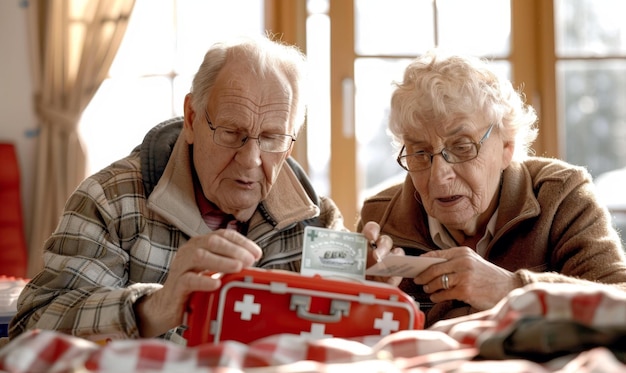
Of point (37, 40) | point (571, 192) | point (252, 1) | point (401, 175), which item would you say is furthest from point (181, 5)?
point (571, 192)

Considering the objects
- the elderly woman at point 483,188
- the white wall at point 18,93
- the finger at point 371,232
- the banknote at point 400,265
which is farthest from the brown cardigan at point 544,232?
the white wall at point 18,93

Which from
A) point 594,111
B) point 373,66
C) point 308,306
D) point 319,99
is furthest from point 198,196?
point 594,111

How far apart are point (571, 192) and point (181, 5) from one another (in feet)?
9.88

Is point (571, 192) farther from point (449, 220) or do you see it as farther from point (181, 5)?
point (181, 5)

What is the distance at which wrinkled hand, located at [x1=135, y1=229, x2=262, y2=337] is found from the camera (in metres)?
1.63

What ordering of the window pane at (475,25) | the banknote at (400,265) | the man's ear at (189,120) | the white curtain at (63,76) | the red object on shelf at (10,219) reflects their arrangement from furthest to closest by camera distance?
the window pane at (475,25) → the white curtain at (63,76) → the red object on shelf at (10,219) → the man's ear at (189,120) → the banknote at (400,265)

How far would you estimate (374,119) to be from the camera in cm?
473

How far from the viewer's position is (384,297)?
157 cm

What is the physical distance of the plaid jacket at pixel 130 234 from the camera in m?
1.92

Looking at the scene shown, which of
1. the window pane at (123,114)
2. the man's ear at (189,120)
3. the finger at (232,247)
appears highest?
the window pane at (123,114)

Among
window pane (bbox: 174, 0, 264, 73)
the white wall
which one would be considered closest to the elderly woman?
window pane (bbox: 174, 0, 264, 73)

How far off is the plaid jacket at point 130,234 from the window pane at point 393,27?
2.31 m

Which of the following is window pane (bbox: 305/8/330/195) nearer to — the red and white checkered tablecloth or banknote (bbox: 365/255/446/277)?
banknote (bbox: 365/255/446/277)

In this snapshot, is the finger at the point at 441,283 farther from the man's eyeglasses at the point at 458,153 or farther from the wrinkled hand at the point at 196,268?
the wrinkled hand at the point at 196,268
